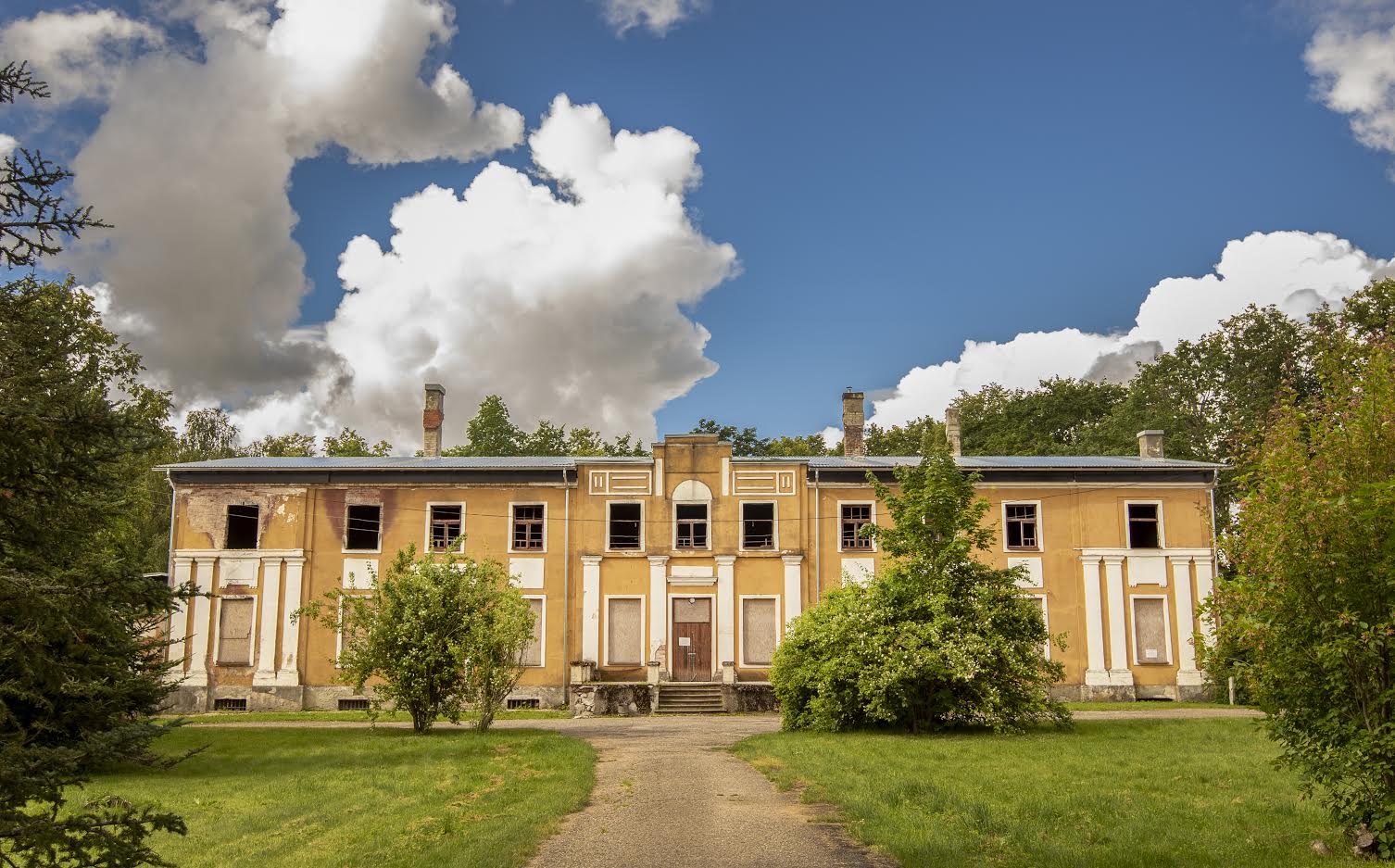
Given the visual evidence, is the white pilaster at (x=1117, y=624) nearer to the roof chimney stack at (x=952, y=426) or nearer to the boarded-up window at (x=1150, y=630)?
the boarded-up window at (x=1150, y=630)

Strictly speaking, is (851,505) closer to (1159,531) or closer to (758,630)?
(758,630)

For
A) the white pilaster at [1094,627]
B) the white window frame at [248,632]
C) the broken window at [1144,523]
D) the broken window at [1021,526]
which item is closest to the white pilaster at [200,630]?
the white window frame at [248,632]

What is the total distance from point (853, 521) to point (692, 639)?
254 inches

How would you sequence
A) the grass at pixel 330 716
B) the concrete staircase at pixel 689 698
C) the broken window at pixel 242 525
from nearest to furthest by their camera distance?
the grass at pixel 330 716, the concrete staircase at pixel 689 698, the broken window at pixel 242 525

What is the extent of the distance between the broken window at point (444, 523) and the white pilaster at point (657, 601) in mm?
6374

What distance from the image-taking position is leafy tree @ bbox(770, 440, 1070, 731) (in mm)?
19891

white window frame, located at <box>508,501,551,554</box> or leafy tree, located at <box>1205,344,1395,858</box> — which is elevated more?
white window frame, located at <box>508,501,551,554</box>

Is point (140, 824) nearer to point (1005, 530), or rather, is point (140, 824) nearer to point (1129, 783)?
point (1129, 783)

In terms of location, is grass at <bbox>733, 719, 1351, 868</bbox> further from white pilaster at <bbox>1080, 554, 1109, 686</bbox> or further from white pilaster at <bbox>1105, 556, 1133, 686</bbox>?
white pilaster at <bbox>1105, 556, 1133, 686</bbox>

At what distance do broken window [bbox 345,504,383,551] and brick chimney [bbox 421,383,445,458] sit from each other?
4553 millimetres

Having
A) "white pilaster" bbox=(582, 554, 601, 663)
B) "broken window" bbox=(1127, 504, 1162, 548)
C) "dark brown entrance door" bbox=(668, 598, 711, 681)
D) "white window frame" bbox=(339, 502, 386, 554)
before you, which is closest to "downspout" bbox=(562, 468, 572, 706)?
"white pilaster" bbox=(582, 554, 601, 663)

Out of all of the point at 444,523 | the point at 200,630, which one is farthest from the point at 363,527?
the point at 200,630

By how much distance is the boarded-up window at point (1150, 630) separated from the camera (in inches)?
1281

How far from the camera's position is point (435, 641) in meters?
21.2
